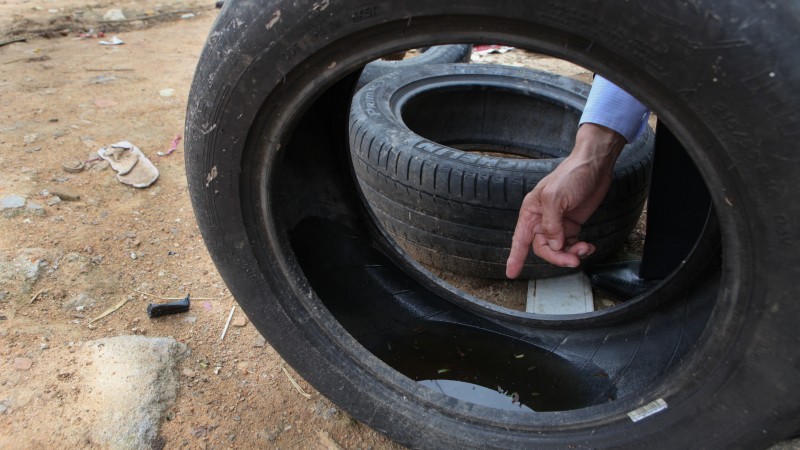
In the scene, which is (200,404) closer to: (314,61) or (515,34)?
(314,61)

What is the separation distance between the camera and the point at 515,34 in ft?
3.42

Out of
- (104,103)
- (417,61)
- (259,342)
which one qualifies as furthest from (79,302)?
(417,61)

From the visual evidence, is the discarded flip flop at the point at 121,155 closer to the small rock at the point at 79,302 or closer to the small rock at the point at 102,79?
the small rock at the point at 79,302

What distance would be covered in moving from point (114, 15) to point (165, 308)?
4.47 meters

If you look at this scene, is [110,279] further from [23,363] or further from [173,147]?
[173,147]

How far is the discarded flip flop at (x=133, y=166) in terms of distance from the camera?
291 centimetres

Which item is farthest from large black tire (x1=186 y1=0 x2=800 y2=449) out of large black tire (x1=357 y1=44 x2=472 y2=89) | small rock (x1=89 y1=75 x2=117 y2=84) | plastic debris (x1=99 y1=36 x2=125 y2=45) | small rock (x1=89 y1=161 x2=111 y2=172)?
plastic debris (x1=99 y1=36 x2=125 y2=45)

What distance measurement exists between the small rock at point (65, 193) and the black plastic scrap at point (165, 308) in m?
0.95

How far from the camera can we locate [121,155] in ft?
10.1

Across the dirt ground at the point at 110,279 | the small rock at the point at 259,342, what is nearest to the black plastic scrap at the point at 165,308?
the dirt ground at the point at 110,279

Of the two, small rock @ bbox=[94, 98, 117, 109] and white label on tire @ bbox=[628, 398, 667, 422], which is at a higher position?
white label on tire @ bbox=[628, 398, 667, 422]

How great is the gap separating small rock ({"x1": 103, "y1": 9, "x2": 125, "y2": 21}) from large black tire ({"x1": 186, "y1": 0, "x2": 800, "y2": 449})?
15.1 ft

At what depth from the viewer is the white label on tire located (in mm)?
1234

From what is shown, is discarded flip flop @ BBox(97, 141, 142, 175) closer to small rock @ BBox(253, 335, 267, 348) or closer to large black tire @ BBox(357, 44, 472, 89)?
large black tire @ BBox(357, 44, 472, 89)
